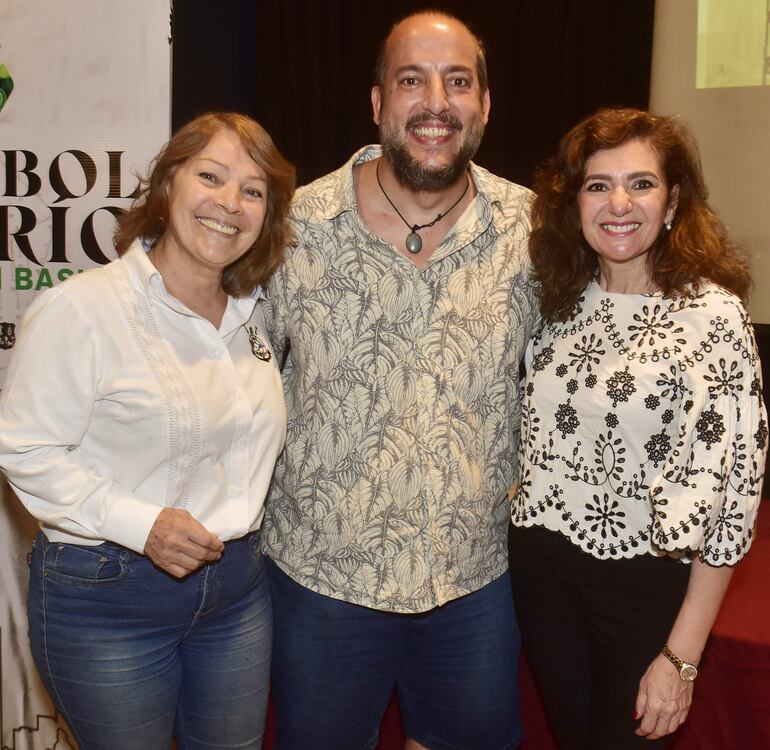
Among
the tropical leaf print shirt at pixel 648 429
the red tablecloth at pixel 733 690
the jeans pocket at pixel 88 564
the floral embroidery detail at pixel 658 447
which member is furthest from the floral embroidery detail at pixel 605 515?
the jeans pocket at pixel 88 564

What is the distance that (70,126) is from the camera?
248 centimetres

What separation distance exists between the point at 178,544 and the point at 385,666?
706mm

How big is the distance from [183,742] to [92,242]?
139 cm

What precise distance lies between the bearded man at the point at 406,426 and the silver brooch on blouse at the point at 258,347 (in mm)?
110

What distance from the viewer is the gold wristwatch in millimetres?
1693

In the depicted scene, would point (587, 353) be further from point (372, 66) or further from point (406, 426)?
point (372, 66)

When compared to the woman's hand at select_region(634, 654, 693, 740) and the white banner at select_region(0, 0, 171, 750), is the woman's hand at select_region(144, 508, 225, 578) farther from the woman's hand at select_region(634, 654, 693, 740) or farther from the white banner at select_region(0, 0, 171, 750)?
the white banner at select_region(0, 0, 171, 750)

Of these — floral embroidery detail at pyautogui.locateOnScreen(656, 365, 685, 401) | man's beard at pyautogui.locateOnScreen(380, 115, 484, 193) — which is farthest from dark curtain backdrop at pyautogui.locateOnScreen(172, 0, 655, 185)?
floral embroidery detail at pyautogui.locateOnScreen(656, 365, 685, 401)

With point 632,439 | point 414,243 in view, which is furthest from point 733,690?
point 414,243

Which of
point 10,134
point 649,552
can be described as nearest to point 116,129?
point 10,134

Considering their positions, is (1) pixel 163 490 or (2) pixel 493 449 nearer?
(1) pixel 163 490

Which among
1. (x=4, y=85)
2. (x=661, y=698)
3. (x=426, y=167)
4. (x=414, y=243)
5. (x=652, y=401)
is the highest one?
(x=4, y=85)

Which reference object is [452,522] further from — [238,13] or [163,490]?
[238,13]

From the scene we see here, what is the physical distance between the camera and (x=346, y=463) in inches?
76.2
